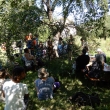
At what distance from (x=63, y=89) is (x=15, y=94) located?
455 centimetres

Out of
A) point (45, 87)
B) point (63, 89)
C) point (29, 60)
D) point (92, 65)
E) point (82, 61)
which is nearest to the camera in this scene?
point (45, 87)

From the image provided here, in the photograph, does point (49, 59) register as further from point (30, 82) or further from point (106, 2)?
point (106, 2)

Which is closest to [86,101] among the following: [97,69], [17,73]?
[97,69]

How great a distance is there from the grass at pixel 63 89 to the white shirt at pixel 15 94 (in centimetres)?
204

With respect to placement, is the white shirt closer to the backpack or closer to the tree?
the backpack

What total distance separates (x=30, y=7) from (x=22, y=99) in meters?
4.92

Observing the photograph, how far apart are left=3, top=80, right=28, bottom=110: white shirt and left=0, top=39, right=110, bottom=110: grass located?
2043mm

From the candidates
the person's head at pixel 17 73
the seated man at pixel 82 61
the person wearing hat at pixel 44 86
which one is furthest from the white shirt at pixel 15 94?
the seated man at pixel 82 61

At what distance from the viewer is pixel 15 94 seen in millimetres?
4355

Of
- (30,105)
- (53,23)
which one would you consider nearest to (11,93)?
(30,105)

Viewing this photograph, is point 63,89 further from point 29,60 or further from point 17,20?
point 29,60

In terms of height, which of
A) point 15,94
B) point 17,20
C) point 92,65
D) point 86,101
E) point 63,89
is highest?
point 17,20

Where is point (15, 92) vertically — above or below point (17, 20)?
below

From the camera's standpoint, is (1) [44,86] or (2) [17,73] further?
(1) [44,86]
